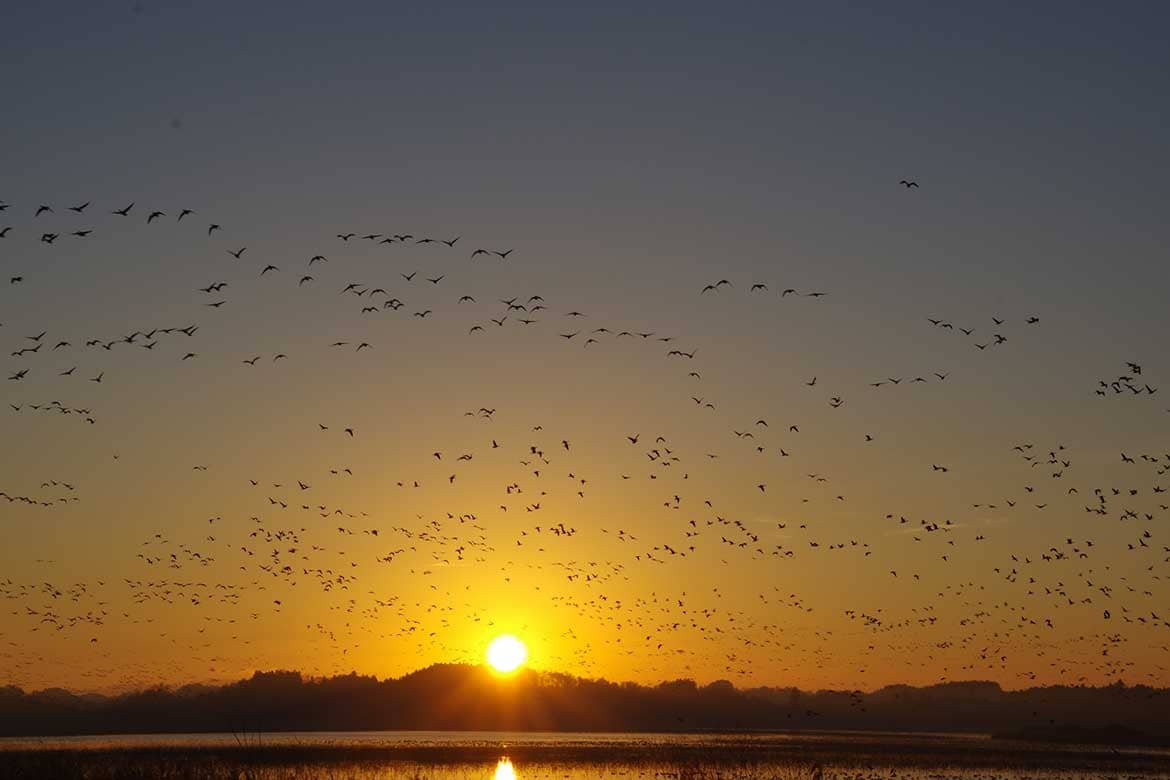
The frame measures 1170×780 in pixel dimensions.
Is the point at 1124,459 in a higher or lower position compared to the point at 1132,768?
higher

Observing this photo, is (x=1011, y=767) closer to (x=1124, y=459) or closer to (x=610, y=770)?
(x=610, y=770)

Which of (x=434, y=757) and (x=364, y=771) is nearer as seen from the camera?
(x=364, y=771)

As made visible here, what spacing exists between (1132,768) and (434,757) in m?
43.3

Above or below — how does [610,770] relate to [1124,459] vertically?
below

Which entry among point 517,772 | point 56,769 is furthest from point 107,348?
point 517,772

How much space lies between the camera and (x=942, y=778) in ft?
202

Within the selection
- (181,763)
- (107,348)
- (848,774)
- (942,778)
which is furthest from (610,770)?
(107,348)

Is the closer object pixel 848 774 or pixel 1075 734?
pixel 848 774

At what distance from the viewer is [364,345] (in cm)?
4088

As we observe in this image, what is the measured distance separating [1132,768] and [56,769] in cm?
5798

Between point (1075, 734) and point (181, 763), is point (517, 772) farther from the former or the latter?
point (1075, 734)

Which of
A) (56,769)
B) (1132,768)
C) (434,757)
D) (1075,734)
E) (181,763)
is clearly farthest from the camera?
(1075,734)

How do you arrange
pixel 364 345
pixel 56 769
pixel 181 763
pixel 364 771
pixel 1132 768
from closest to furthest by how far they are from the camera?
pixel 364 345 < pixel 56 769 < pixel 181 763 < pixel 364 771 < pixel 1132 768

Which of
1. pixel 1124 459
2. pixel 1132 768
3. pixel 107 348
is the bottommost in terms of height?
pixel 1132 768
